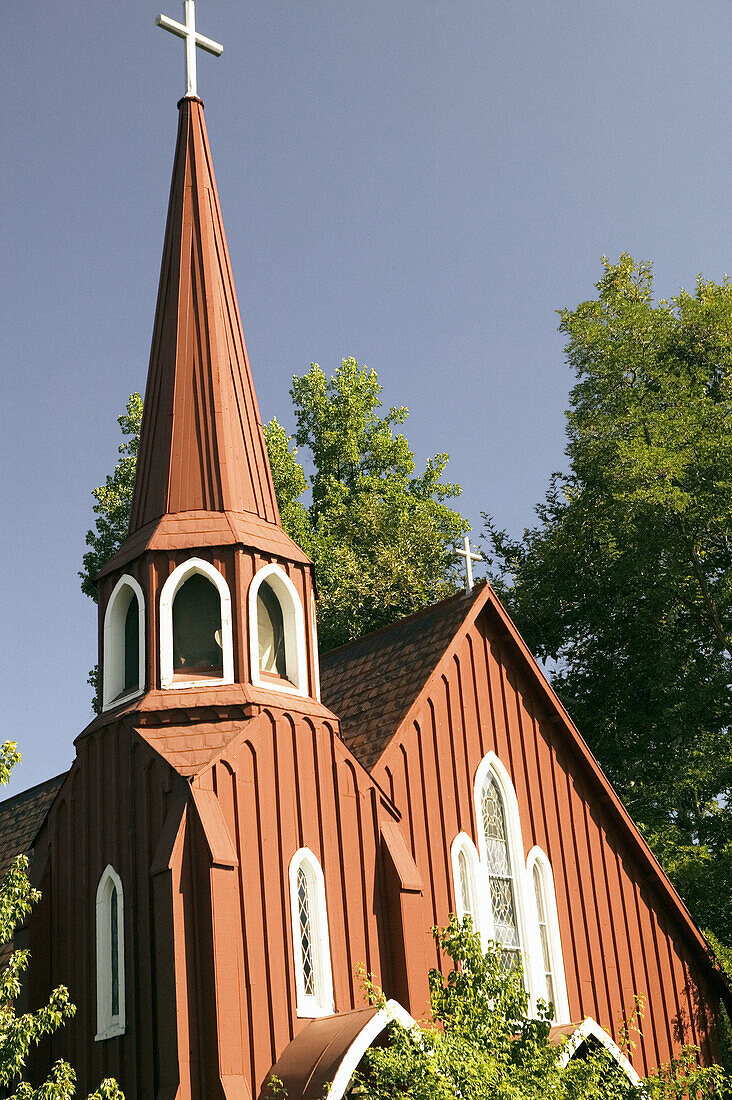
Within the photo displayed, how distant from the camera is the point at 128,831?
16.6 metres

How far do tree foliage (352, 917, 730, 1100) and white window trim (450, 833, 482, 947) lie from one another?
2603 mm

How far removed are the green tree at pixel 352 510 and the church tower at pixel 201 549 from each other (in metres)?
13.2

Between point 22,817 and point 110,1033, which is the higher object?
point 22,817

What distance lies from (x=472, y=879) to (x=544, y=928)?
4.89ft

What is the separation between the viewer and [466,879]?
1877cm

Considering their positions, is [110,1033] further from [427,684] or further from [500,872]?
[427,684]

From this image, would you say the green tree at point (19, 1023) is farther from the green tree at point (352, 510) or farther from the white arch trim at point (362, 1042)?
the green tree at point (352, 510)

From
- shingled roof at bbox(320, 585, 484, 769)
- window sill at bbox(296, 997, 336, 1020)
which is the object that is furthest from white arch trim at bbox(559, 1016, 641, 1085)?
shingled roof at bbox(320, 585, 484, 769)

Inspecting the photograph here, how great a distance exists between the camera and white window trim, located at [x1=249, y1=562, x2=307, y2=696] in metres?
17.6

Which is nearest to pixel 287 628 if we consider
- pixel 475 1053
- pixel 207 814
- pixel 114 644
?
pixel 114 644

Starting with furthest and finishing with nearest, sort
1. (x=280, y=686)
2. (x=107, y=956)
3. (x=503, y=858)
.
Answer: (x=503, y=858)
(x=280, y=686)
(x=107, y=956)

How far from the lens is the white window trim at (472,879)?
18.4 m

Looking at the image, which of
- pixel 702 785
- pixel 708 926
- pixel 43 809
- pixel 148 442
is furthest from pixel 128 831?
pixel 702 785

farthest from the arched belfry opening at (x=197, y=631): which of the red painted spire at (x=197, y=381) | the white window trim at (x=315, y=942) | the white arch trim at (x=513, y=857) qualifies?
the white arch trim at (x=513, y=857)
